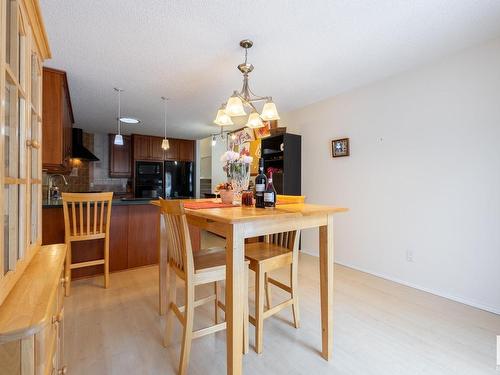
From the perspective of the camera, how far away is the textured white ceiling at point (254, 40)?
1729mm

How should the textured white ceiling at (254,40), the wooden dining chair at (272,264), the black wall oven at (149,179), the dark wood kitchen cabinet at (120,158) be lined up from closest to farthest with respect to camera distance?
the wooden dining chair at (272,264), the textured white ceiling at (254,40), the black wall oven at (149,179), the dark wood kitchen cabinet at (120,158)

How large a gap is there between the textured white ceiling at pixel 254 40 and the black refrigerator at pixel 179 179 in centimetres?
295

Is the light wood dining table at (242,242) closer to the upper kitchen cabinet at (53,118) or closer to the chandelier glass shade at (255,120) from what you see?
the chandelier glass shade at (255,120)

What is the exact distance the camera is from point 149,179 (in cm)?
585

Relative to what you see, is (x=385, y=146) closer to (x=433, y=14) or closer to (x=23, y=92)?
(x=433, y=14)

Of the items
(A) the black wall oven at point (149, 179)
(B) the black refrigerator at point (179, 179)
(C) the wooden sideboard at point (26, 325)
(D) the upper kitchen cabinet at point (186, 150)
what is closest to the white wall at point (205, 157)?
(D) the upper kitchen cabinet at point (186, 150)

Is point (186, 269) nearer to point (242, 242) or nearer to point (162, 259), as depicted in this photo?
point (242, 242)

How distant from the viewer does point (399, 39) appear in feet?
6.85

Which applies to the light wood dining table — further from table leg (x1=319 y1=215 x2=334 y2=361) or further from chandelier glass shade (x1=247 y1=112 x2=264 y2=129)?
chandelier glass shade (x1=247 y1=112 x2=264 y2=129)

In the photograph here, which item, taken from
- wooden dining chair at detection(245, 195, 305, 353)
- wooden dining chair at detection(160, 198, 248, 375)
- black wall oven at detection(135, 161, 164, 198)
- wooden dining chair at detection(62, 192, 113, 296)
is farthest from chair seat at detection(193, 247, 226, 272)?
black wall oven at detection(135, 161, 164, 198)

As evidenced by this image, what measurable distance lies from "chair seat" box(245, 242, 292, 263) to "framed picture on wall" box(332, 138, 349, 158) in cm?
194

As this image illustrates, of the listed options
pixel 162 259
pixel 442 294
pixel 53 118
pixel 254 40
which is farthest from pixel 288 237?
pixel 53 118

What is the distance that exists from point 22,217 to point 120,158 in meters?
5.49

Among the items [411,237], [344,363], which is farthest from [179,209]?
[411,237]
